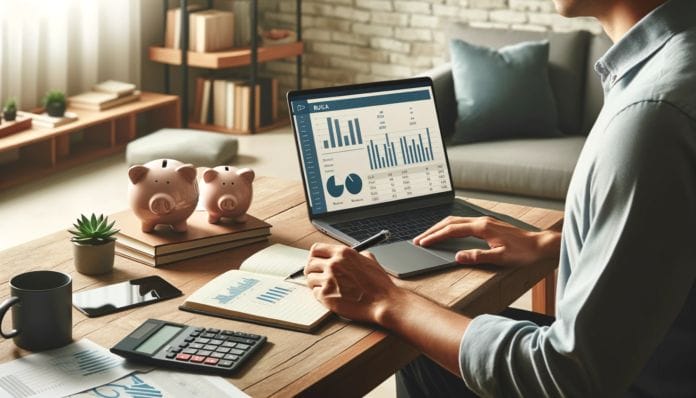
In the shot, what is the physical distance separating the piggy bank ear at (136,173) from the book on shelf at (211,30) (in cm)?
379

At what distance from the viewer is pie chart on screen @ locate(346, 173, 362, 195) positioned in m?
2.07

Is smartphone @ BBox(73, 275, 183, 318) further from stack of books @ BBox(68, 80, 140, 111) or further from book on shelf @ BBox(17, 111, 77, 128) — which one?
stack of books @ BBox(68, 80, 140, 111)

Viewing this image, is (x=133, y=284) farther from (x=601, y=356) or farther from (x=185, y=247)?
(x=601, y=356)

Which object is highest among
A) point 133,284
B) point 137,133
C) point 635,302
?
point 635,302

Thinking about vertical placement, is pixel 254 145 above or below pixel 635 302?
below

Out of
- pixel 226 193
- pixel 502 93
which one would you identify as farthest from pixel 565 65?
pixel 226 193

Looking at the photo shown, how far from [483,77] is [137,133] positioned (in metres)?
2.25

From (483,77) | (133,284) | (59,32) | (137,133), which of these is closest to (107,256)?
(133,284)

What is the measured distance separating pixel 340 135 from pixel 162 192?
42cm

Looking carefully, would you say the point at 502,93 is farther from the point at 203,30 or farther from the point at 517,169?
the point at 203,30

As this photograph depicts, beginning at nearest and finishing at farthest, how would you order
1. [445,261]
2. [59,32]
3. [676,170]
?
[676,170] → [445,261] → [59,32]

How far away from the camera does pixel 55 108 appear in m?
4.76

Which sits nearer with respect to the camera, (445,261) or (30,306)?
(30,306)

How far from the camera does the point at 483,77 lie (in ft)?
13.7
